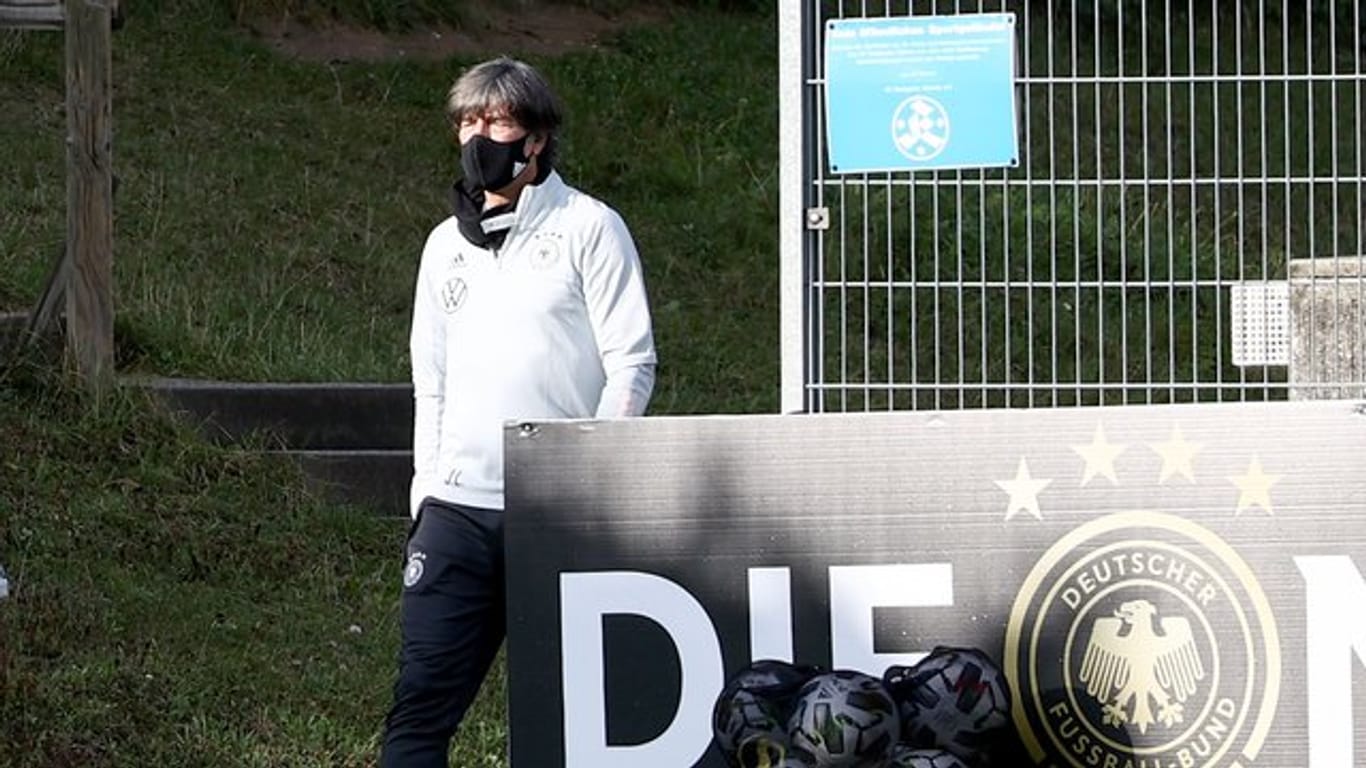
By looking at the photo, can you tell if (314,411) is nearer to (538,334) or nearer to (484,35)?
(538,334)

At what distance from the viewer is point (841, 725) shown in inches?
180

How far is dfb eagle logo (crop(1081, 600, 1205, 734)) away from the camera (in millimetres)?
4855

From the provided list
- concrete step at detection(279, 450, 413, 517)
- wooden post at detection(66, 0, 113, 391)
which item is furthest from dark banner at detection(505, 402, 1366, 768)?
wooden post at detection(66, 0, 113, 391)

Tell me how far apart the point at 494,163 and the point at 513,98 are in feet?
0.43

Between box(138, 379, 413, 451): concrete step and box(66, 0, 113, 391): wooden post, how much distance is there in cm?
40

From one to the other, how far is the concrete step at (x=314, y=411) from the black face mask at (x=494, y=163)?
4297 mm

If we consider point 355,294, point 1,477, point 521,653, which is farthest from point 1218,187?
point 355,294

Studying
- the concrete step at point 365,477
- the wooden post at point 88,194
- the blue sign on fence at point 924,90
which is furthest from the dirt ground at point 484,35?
the blue sign on fence at point 924,90

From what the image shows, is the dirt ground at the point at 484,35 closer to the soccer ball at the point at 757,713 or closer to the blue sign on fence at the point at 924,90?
the blue sign on fence at the point at 924,90

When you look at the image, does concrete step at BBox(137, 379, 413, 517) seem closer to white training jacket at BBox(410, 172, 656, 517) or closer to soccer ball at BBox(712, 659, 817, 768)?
white training jacket at BBox(410, 172, 656, 517)

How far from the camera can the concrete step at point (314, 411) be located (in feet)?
31.1

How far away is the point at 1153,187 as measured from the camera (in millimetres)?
7398

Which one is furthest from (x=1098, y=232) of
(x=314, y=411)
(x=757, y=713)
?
(x=314, y=411)

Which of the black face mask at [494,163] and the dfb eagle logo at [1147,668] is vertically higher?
the black face mask at [494,163]
